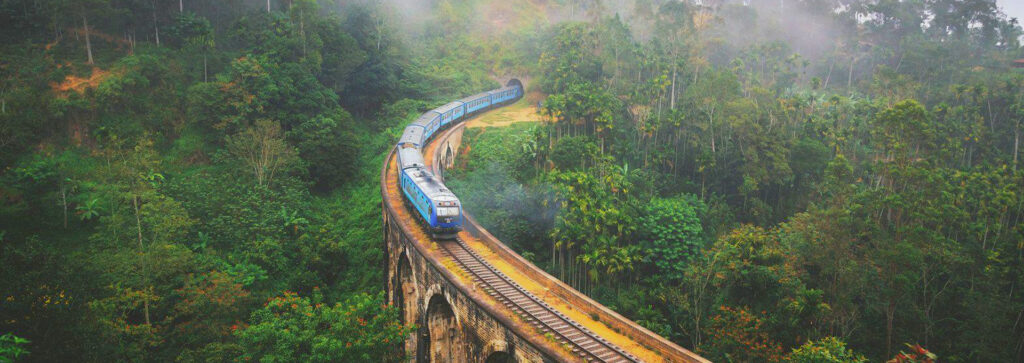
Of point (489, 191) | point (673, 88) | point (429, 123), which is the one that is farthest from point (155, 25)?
point (673, 88)

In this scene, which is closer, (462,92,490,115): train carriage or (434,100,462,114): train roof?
(434,100,462,114): train roof

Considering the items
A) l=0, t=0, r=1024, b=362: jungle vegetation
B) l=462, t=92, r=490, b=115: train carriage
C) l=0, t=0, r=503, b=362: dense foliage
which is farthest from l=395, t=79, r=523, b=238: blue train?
l=0, t=0, r=503, b=362: dense foliage

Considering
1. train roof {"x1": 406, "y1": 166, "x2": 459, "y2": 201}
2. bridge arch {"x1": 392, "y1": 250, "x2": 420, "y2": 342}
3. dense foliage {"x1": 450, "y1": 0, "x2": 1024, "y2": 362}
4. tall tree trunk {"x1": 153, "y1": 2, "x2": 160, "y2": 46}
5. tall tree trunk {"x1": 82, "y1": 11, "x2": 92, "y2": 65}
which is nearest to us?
train roof {"x1": 406, "y1": 166, "x2": 459, "y2": 201}

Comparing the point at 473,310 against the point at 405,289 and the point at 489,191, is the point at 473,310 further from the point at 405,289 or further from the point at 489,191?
the point at 489,191

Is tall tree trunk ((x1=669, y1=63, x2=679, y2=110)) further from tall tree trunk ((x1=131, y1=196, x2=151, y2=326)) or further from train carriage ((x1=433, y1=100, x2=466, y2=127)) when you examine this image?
tall tree trunk ((x1=131, y1=196, x2=151, y2=326))

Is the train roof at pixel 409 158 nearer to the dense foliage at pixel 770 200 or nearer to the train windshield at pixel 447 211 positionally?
the dense foliage at pixel 770 200

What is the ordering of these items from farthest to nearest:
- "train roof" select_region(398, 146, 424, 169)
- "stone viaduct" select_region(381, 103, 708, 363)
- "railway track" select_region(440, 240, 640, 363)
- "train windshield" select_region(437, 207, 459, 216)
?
"train roof" select_region(398, 146, 424, 169) < "train windshield" select_region(437, 207, 459, 216) < "stone viaduct" select_region(381, 103, 708, 363) < "railway track" select_region(440, 240, 640, 363)
